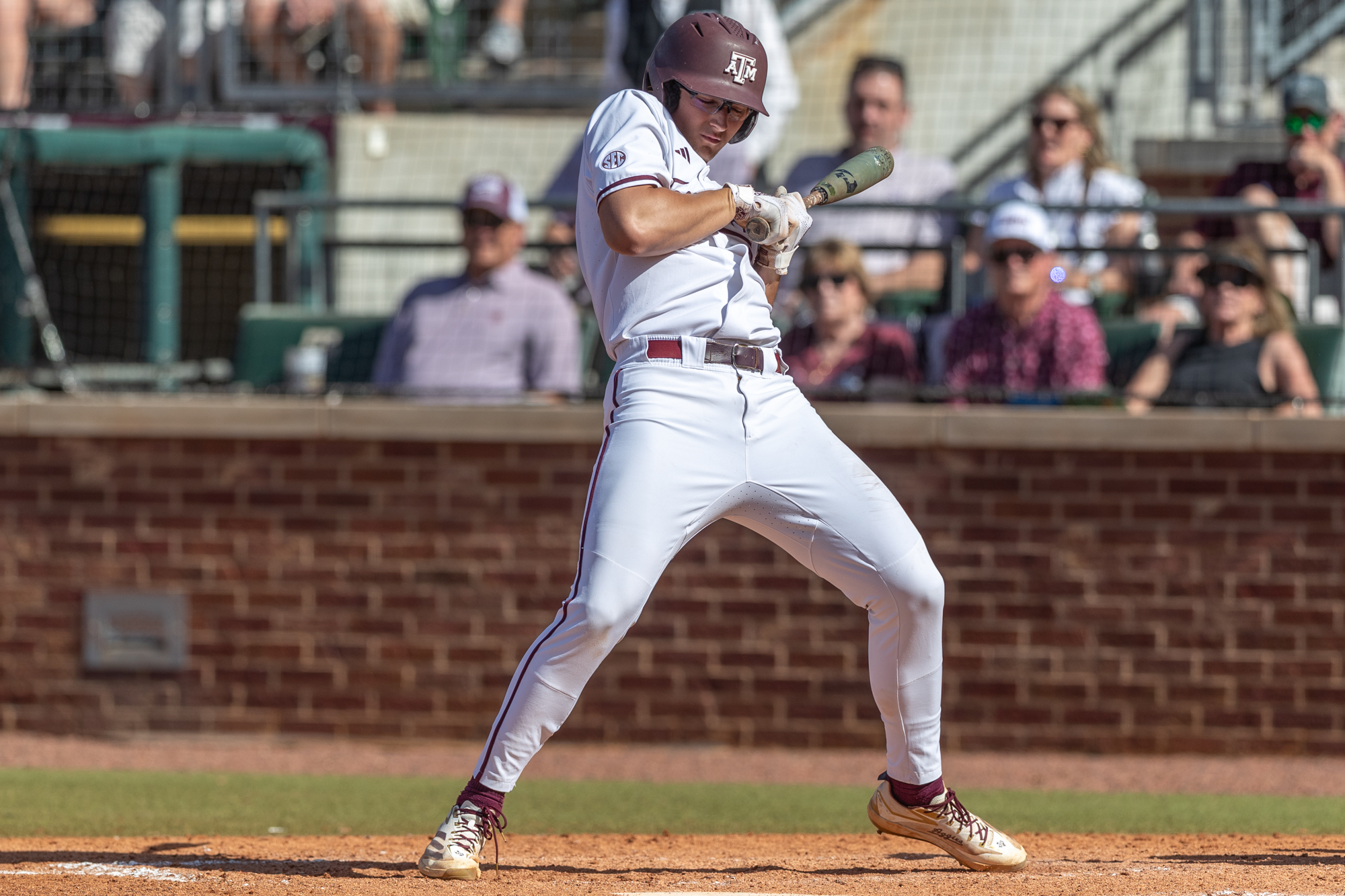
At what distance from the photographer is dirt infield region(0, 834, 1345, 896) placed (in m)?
3.91

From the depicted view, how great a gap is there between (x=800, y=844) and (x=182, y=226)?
6.22 metres

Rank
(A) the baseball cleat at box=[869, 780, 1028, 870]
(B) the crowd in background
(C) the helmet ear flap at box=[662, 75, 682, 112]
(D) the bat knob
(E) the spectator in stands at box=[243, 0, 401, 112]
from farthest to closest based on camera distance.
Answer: (E) the spectator in stands at box=[243, 0, 401, 112] < (B) the crowd in background < (A) the baseball cleat at box=[869, 780, 1028, 870] < (C) the helmet ear flap at box=[662, 75, 682, 112] < (D) the bat knob

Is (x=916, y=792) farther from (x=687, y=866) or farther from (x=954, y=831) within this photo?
(x=687, y=866)

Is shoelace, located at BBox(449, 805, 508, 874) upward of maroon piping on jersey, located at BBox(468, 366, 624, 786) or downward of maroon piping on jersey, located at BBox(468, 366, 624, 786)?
downward

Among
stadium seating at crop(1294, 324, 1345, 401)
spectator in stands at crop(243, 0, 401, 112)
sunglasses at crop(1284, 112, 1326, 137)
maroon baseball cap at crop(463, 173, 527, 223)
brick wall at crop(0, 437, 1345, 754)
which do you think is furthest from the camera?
spectator in stands at crop(243, 0, 401, 112)

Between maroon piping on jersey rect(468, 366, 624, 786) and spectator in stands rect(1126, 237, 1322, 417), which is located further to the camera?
spectator in stands rect(1126, 237, 1322, 417)

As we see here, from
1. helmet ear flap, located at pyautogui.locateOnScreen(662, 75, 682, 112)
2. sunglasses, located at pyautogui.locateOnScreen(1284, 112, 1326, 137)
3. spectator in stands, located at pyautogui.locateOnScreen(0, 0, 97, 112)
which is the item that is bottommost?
helmet ear flap, located at pyautogui.locateOnScreen(662, 75, 682, 112)

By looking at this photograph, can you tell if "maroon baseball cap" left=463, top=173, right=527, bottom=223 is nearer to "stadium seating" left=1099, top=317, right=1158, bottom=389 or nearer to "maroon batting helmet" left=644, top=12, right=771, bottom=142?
"stadium seating" left=1099, top=317, right=1158, bottom=389

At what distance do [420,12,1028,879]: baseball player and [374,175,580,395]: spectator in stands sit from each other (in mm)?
3443

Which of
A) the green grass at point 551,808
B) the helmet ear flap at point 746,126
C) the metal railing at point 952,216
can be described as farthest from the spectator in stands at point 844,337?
the helmet ear flap at point 746,126

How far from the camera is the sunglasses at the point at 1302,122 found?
795cm

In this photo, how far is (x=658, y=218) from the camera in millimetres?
3697

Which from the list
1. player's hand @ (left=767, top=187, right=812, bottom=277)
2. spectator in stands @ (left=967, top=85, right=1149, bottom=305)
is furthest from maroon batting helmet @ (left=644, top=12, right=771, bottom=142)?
spectator in stands @ (left=967, top=85, right=1149, bottom=305)

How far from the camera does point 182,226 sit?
31.9 ft
